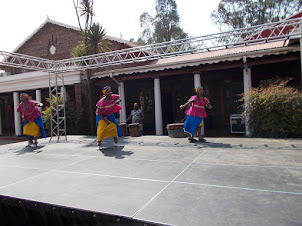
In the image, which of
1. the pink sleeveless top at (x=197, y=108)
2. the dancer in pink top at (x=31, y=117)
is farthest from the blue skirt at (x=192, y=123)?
the dancer in pink top at (x=31, y=117)

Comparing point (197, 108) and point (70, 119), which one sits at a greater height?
point (197, 108)

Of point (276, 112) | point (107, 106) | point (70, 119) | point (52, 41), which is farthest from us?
point (52, 41)

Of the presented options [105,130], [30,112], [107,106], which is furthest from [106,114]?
[30,112]

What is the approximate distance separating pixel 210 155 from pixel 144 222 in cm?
309

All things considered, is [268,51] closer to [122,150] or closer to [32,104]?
[122,150]

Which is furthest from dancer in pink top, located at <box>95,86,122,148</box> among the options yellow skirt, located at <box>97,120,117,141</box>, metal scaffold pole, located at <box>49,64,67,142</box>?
metal scaffold pole, located at <box>49,64,67,142</box>

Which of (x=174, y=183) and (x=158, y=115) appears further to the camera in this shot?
(x=158, y=115)

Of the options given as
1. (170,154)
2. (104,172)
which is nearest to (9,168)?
(104,172)

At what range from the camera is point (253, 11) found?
23078 mm

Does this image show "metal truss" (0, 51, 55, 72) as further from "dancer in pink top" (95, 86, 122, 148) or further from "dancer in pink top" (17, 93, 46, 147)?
"dancer in pink top" (95, 86, 122, 148)

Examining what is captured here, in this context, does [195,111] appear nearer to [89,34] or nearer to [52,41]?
[89,34]

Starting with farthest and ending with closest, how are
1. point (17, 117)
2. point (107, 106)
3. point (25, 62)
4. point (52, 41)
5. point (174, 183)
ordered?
point (52, 41)
point (17, 117)
point (25, 62)
point (107, 106)
point (174, 183)

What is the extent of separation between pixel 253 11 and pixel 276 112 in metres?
19.1

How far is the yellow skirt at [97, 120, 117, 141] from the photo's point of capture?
22.3 feet
